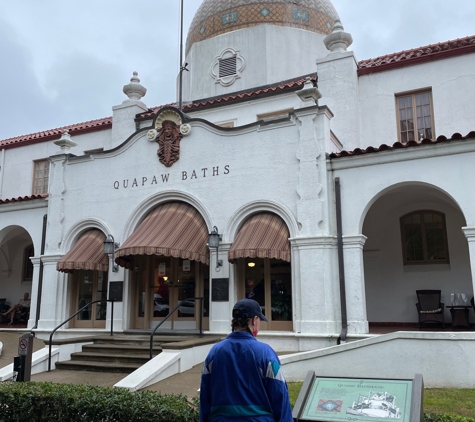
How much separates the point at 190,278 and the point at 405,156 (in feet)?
21.6

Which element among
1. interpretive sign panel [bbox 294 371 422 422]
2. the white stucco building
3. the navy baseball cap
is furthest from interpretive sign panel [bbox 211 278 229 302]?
the navy baseball cap

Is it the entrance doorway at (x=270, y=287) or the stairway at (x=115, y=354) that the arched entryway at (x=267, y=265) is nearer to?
the entrance doorway at (x=270, y=287)

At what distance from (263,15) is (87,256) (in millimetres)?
11447

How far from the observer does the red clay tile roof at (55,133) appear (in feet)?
65.7

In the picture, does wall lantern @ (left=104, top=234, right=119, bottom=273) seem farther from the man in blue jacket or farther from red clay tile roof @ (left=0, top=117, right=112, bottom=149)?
the man in blue jacket

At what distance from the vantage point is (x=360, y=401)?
15.0ft

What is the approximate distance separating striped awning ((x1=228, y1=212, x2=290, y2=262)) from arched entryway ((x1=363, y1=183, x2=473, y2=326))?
342 cm

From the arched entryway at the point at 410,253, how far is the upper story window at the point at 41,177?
13.8m

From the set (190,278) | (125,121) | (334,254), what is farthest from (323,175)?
(125,121)

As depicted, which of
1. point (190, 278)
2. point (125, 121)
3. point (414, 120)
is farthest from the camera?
point (125, 121)

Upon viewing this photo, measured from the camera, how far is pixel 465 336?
28.8ft

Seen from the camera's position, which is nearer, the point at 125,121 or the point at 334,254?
the point at 334,254

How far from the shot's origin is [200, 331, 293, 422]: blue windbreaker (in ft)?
11.7

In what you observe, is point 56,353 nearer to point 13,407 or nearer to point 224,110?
point 13,407
